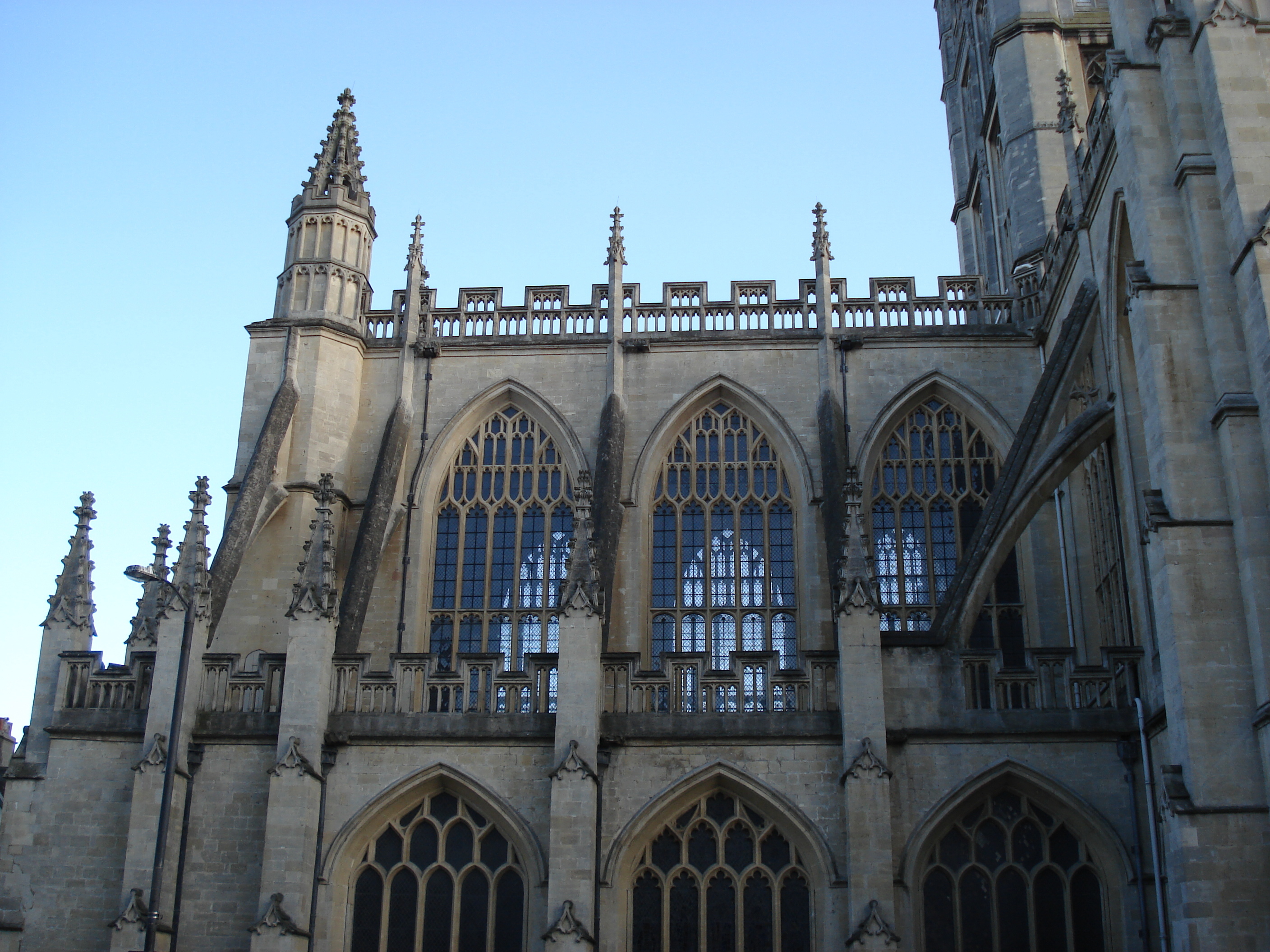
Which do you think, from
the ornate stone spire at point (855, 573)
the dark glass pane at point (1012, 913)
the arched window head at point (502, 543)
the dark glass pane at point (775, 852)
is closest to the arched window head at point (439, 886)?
the dark glass pane at point (775, 852)

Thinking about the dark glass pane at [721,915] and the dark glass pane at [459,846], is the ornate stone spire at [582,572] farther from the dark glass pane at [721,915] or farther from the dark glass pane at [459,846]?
the dark glass pane at [721,915]

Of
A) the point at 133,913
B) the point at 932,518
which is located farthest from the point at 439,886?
the point at 932,518

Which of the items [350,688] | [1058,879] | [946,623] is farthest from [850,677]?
[350,688]

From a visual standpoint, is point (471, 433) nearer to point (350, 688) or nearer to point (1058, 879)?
point (350, 688)

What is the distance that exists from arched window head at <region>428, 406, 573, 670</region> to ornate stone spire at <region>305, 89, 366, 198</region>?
527 centimetres

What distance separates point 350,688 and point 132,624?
13.1 ft

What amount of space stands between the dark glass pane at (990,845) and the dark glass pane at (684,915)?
3445 mm

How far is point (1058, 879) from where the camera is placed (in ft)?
55.9

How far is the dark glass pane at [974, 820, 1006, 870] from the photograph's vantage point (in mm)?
17156

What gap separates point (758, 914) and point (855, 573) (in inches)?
170

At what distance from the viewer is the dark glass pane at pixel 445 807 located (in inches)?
→ 703

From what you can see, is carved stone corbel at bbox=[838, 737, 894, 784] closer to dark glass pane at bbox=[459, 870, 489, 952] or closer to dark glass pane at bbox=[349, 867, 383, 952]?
dark glass pane at bbox=[459, 870, 489, 952]

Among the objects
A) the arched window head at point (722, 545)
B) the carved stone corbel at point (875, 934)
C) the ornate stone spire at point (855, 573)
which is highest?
the arched window head at point (722, 545)

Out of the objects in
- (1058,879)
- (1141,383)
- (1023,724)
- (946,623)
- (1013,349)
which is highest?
(1013,349)
